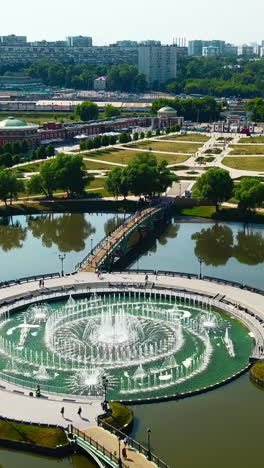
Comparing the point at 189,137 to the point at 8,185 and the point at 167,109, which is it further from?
the point at 8,185

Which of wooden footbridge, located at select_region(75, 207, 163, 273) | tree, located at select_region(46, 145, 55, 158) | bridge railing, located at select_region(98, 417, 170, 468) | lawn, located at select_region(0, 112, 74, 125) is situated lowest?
bridge railing, located at select_region(98, 417, 170, 468)

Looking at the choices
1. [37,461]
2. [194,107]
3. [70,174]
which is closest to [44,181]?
[70,174]

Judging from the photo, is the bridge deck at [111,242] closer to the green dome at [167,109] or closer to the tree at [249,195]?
the tree at [249,195]

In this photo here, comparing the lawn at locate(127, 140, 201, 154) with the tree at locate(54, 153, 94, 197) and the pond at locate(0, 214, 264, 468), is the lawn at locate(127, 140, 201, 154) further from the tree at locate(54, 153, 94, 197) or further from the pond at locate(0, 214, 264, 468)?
the pond at locate(0, 214, 264, 468)

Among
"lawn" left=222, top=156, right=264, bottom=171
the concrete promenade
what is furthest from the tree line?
the concrete promenade

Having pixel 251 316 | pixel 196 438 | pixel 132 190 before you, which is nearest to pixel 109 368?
pixel 196 438

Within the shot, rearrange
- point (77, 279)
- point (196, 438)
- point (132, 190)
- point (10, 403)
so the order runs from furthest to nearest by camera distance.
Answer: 1. point (132, 190)
2. point (77, 279)
3. point (10, 403)
4. point (196, 438)

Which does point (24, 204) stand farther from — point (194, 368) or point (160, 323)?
point (194, 368)
